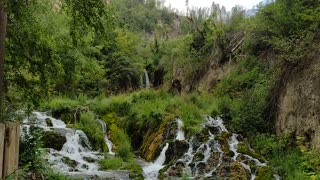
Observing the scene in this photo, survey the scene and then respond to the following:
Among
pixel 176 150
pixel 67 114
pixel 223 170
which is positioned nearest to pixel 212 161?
pixel 223 170

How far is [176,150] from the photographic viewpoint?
1335cm

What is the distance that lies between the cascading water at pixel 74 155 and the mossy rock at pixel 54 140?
5.4 inches

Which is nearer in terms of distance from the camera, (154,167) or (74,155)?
(154,167)

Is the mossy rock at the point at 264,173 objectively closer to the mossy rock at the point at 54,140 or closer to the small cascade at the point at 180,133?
the small cascade at the point at 180,133

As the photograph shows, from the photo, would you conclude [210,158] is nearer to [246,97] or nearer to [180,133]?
[180,133]

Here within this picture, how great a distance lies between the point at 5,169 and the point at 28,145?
15.5 feet

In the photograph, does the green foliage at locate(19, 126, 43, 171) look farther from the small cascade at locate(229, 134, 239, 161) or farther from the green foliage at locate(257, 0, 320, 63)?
the green foliage at locate(257, 0, 320, 63)

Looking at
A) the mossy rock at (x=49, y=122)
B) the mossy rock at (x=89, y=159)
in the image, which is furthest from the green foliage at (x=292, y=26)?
the mossy rock at (x=49, y=122)

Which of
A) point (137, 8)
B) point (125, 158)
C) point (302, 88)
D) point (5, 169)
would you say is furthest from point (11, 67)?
point (137, 8)

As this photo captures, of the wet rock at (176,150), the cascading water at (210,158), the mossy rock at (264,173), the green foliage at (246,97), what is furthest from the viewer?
the green foliage at (246,97)

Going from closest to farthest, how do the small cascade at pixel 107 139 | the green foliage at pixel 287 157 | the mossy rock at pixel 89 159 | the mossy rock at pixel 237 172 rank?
1. the green foliage at pixel 287 157
2. the mossy rock at pixel 237 172
3. the mossy rock at pixel 89 159
4. the small cascade at pixel 107 139

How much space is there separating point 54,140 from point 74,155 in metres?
1.09

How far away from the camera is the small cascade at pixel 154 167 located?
11.8m

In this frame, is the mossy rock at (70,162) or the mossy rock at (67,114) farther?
the mossy rock at (67,114)
